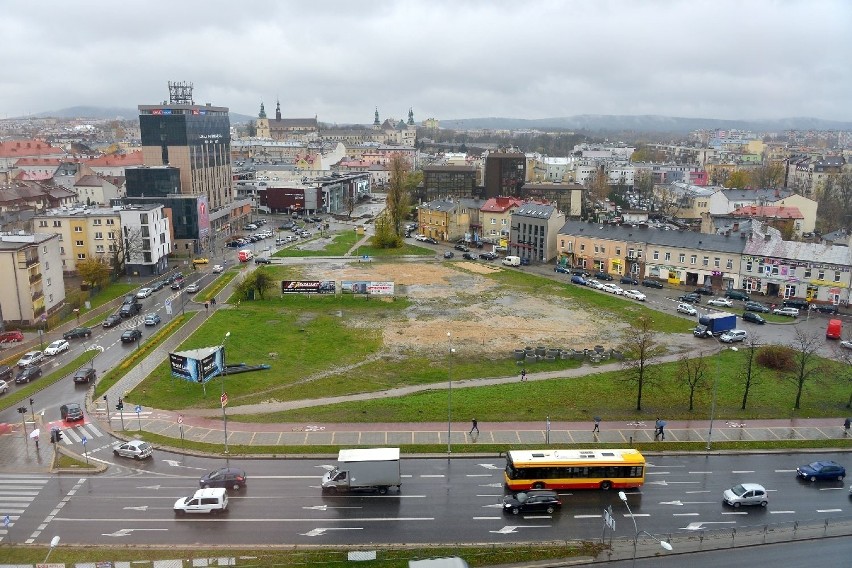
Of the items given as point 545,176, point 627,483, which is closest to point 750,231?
point 627,483

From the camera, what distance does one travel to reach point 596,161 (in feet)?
525

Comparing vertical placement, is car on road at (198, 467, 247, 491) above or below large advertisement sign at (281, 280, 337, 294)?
below

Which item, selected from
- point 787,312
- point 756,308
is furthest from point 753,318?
point 787,312

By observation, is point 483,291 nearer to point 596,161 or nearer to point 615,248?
point 615,248

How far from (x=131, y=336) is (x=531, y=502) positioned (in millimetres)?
39147

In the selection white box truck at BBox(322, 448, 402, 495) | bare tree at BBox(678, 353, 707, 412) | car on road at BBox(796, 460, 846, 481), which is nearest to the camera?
white box truck at BBox(322, 448, 402, 495)

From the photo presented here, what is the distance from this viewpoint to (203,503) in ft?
92.4

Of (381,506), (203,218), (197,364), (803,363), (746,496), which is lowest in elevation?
(381,506)

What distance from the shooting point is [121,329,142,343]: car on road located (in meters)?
53.6

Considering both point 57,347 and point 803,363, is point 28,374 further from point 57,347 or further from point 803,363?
point 803,363

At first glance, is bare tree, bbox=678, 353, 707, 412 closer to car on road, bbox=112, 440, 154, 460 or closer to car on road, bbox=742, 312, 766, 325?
car on road, bbox=742, 312, 766, 325

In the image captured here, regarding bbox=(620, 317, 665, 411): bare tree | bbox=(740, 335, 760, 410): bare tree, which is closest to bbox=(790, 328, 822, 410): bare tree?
bbox=(740, 335, 760, 410): bare tree

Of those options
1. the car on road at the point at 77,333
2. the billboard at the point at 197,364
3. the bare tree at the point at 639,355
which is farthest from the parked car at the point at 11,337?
the bare tree at the point at 639,355

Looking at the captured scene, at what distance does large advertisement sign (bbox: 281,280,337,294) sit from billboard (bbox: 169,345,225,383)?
24.2 metres
